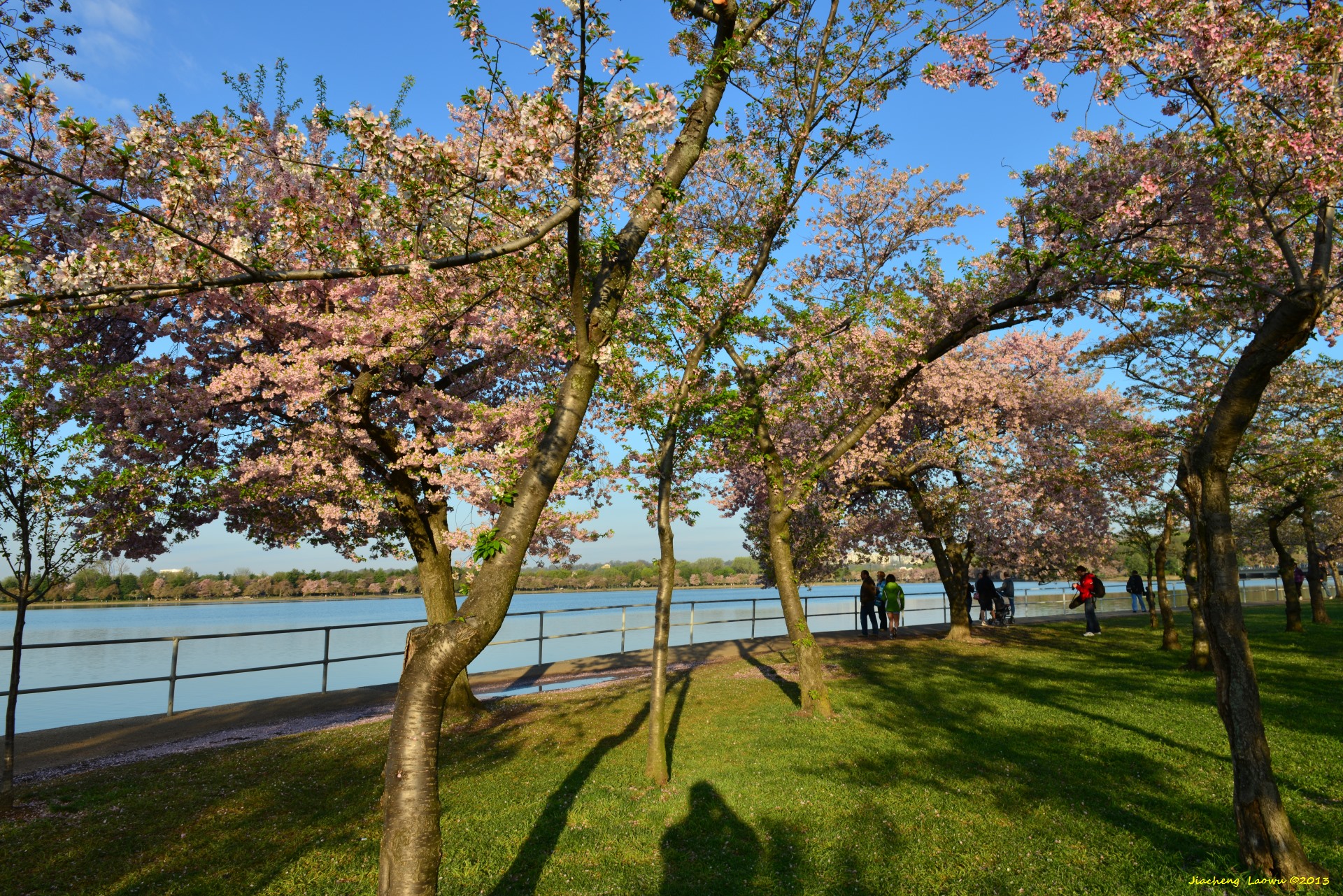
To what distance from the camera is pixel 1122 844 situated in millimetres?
5613

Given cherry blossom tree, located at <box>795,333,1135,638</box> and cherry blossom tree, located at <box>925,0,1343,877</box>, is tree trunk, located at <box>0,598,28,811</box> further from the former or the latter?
cherry blossom tree, located at <box>795,333,1135,638</box>

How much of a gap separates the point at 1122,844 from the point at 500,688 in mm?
10849

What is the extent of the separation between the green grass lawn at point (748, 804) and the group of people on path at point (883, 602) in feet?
30.6

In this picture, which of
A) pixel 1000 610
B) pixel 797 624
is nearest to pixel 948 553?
pixel 1000 610

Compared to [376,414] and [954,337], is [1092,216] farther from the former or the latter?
[376,414]

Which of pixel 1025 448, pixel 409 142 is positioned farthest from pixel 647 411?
pixel 1025 448

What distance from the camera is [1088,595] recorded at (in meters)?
20.4

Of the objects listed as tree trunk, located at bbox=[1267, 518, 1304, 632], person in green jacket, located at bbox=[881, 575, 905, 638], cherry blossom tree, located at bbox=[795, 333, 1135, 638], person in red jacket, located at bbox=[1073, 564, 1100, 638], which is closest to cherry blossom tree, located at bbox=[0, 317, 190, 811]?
cherry blossom tree, located at bbox=[795, 333, 1135, 638]

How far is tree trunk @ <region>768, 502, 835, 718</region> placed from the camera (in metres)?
10.8

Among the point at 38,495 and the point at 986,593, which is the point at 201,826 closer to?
the point at 38,495

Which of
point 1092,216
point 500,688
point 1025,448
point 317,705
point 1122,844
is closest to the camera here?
point 1122,844

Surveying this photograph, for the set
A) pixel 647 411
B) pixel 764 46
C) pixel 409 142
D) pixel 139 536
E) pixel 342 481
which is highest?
pixel 764 46

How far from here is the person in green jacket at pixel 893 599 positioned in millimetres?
20920

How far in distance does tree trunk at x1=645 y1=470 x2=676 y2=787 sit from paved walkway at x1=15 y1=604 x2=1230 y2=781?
18.1 feet
